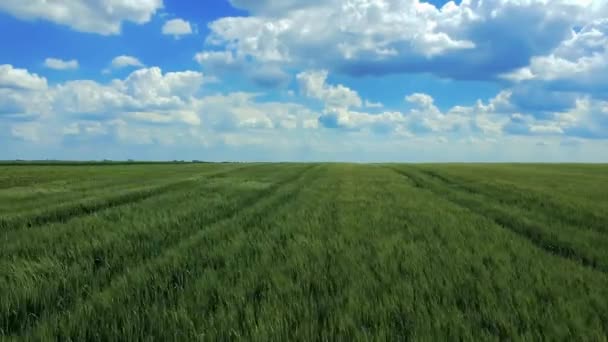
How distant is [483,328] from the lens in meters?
3.89

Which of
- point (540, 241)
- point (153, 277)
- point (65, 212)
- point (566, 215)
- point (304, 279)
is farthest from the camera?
point (65, 212)

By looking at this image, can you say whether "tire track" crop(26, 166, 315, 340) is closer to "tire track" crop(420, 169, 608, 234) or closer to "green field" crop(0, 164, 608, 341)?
"green field" crop(0, 164, 608, 341)

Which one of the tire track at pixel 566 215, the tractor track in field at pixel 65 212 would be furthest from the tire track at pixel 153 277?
the tire track at pixel 566 215

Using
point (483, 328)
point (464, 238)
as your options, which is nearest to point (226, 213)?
point (464, 238)

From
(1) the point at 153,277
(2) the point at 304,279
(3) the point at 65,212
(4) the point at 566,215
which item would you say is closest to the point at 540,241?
(4) the point at 566,215

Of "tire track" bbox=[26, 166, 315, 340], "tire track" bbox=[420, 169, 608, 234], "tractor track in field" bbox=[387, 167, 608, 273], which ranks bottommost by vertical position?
"tractor track in field" bbox=[387, 167, 608, 273]

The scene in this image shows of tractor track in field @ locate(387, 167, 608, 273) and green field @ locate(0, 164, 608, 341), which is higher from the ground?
green field @ locate(0, 164, 608, 341)

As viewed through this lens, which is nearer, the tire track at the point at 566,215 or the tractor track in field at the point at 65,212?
the tire track at the point at 566,215

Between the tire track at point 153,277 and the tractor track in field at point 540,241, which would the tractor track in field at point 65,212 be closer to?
the tire track at point 153,277

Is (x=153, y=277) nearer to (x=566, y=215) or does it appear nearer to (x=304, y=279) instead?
(x=304, y=279)

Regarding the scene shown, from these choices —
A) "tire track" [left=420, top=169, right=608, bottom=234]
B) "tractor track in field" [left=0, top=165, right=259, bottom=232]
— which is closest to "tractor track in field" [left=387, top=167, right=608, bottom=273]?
"tire track" [left=420, top=169, right=608, bottom=234]

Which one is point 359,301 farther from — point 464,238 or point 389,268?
point 464,238

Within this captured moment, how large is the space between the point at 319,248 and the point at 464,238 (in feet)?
10.3

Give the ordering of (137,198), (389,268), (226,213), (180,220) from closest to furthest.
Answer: (389,268) → (180,220) → (226,213) → (137,198)
